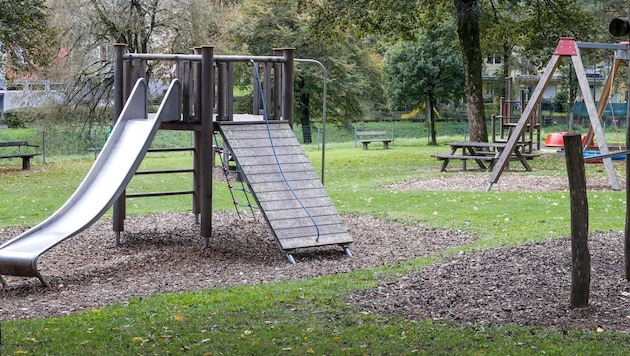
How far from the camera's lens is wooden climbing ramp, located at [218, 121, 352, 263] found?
34.1 feet

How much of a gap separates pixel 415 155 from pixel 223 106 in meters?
19.4

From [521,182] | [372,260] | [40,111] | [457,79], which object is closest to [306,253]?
[372,260]

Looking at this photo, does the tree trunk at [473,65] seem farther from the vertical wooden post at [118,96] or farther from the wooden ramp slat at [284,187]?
the vertical wooden post at [118,96]

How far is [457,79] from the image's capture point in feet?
134

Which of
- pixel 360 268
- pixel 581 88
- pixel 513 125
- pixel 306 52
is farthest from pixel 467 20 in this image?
pixel 306 52

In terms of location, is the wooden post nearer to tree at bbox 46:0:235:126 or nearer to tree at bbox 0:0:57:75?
tree at bbox 0:0:57:75

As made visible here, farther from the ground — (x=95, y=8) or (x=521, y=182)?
(x=95, y=8)

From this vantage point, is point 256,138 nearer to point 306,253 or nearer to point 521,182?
point 306,253

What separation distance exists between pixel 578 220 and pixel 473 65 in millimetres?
18864

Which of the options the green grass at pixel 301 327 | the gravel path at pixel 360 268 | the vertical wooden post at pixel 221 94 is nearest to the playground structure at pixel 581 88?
the green grass at pixel 301 327

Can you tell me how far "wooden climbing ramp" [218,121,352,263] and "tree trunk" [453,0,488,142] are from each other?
14.8 meters

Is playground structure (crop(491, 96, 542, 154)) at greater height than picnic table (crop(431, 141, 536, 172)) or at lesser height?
greater

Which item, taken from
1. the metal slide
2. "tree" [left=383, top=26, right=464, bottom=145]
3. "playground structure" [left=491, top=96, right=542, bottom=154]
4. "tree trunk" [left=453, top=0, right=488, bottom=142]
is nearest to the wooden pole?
the metal slide

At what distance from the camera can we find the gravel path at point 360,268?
7180 mm
